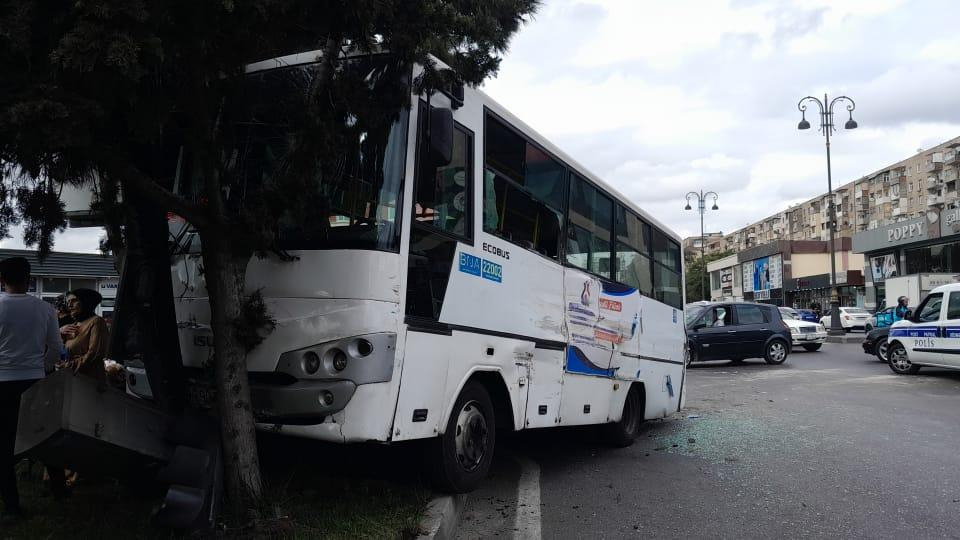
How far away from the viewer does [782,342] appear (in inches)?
792

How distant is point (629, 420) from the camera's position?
8633mm

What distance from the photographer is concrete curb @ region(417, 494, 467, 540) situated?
4.28 metres

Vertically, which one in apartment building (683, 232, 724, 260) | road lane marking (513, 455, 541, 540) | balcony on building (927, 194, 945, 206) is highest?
apartment building (683, 232, 724, 260)

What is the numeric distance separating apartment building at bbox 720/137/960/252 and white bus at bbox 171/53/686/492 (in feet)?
260

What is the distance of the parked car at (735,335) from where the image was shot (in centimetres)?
1995

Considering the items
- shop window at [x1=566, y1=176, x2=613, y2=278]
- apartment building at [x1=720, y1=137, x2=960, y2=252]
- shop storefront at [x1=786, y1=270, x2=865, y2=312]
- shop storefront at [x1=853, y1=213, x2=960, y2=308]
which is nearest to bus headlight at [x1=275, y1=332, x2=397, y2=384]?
shop window at [x1=566, y1=176, x2=613, y2=278]

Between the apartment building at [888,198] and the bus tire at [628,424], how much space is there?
76.5m

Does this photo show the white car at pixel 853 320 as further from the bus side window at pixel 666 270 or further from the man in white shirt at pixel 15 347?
the man in white shirt at pixel 15 347

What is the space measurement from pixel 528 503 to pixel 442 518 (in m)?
1.28

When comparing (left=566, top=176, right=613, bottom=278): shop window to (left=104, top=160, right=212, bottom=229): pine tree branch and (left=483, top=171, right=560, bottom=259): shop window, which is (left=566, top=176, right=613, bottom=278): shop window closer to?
(left=483, top=171, right=560, bottom=259): shop window

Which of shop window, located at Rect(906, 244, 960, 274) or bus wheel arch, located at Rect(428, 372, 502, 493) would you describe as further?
shop window, located at Rect(906, 244, 960, 274)

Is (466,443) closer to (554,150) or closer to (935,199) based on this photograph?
(554,150)

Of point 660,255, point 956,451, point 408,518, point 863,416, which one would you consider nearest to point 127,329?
point 408,518

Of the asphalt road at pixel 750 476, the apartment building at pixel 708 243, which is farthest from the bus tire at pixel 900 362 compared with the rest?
the apartment building at pixel 708 243
